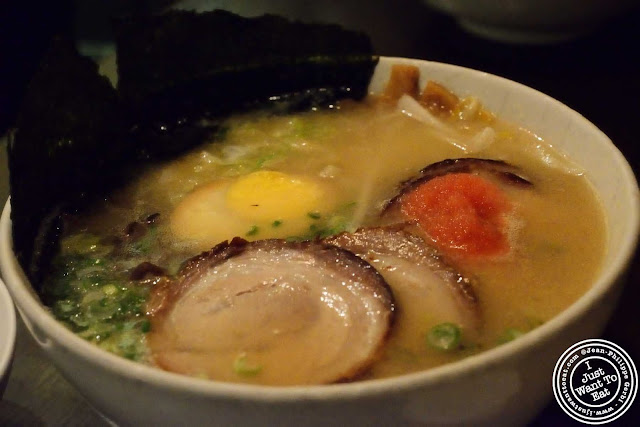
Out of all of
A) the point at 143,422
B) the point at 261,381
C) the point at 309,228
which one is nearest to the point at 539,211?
the point at 309,228

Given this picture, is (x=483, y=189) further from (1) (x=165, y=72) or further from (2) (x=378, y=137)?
(1) (x=165, y=72)

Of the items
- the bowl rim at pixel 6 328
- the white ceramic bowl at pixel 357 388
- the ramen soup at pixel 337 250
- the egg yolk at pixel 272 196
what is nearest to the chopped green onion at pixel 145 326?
the ramen soup at pixel 337 250

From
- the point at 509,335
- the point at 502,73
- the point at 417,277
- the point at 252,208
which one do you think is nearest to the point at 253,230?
the point at 252,208

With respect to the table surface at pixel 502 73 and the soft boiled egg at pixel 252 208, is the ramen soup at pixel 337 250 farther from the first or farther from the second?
the table surface at pixel 502 73

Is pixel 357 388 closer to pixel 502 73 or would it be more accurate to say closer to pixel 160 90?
pixel 160 90

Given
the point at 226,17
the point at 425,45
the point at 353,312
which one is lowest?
the point at 425,45
